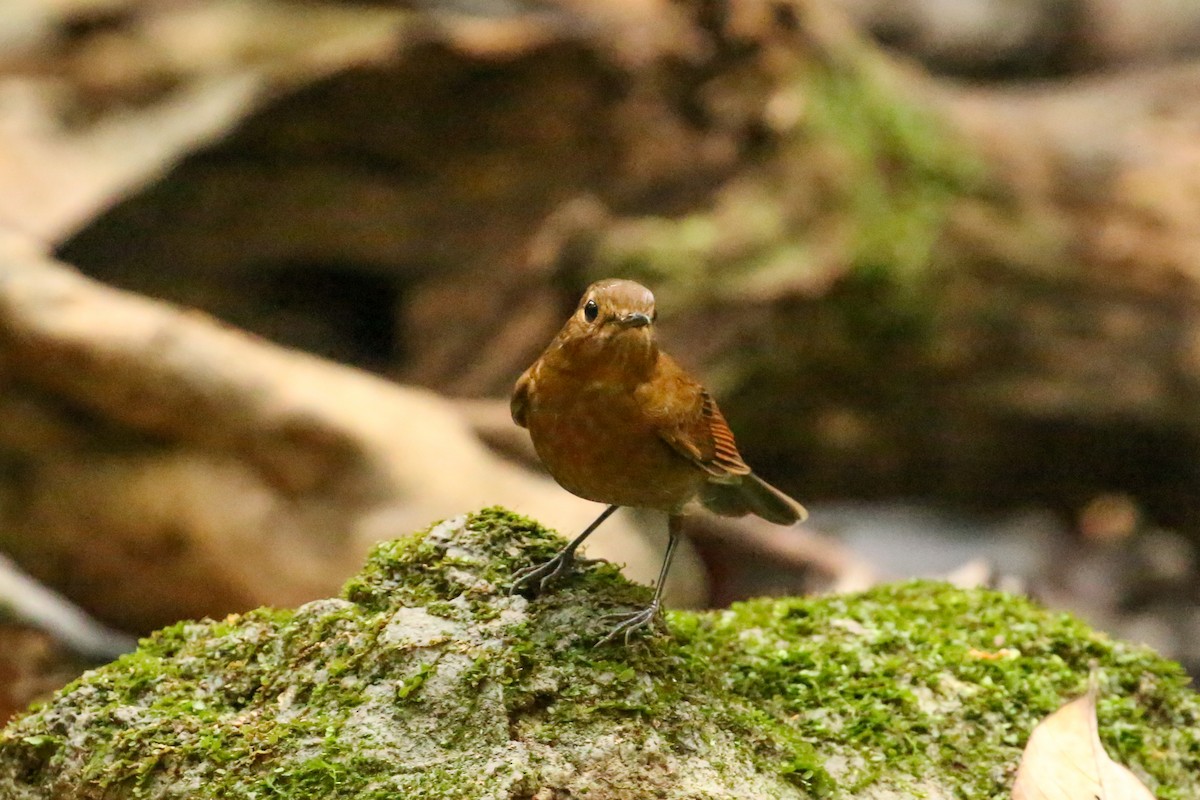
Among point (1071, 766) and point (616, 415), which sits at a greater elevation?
point (616, 415)

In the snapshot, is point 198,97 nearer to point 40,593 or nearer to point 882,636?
point 40,593

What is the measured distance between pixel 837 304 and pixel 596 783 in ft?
16.2

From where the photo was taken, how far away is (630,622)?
2.65 metres

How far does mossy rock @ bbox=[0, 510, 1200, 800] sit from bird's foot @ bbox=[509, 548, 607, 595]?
0.03 metres

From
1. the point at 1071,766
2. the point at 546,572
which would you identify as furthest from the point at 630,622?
the point at 1071,766

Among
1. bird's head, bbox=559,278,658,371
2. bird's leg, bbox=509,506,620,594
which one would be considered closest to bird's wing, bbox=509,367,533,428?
bird's head, bbox=559,278,658,371

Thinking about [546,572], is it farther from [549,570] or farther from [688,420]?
[688,420]

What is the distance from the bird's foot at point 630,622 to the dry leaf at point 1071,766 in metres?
0.91

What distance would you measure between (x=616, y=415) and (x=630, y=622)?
1.55ft

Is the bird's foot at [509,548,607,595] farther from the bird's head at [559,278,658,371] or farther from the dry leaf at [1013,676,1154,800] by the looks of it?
the dry leaf at [1013,676,1154,800]

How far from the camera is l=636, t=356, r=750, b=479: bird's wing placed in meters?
2.68

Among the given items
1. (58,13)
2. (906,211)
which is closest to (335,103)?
(58,13)

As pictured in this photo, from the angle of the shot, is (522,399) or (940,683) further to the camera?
(940,683)

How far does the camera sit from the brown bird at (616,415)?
260 cm
